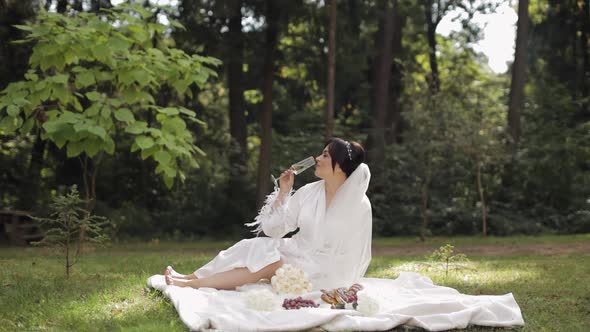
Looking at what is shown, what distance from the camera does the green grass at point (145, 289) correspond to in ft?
15.5

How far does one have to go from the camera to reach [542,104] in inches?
664

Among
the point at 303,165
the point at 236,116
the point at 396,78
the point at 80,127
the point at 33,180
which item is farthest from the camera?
the point at 396,78

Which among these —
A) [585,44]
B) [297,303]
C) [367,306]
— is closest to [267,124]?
[297,303]

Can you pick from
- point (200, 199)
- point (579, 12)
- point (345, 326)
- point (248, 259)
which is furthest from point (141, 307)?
point (579, 12)

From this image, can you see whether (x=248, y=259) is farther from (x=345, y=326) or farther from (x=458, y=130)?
(x=458, y=130)

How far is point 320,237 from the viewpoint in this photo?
557 centimetres

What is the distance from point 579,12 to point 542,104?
4.32m

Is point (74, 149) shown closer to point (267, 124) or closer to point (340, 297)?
point (340, 297)

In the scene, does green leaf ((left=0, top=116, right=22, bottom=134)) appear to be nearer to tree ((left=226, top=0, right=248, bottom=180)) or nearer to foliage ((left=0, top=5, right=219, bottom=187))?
foliage ((left=0, top=5, right=219, bottom=187))

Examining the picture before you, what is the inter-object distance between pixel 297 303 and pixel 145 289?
163cm

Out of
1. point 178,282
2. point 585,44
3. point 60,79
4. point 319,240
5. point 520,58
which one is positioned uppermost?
point 585,44

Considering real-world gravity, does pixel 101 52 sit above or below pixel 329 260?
above

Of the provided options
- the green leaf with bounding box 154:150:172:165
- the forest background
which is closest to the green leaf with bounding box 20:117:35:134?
the green leaf with bounding box 154:150:172:165

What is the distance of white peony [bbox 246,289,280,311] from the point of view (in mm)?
4711
